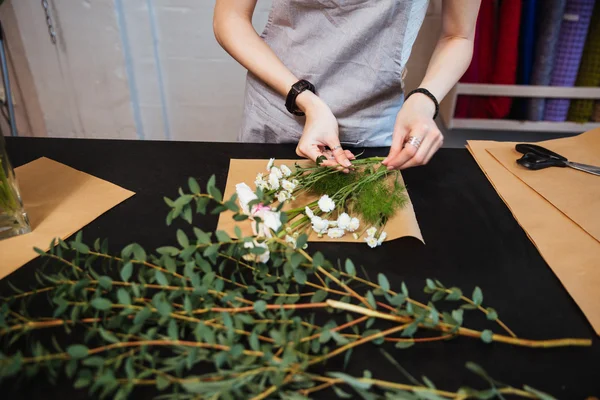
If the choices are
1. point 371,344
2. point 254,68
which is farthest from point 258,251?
point 254,68

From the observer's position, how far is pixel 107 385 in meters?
0.40

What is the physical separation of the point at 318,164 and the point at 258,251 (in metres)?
0.33

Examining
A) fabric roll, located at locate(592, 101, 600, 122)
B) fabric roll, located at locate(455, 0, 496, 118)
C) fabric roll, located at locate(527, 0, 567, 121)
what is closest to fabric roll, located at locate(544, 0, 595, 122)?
fabric roll, located at locate(527, 0, 567, 121)

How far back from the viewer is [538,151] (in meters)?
0.96

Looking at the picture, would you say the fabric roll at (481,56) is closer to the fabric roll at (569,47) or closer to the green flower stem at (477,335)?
the fabric roll at (569,47)

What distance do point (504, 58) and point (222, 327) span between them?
5.70 ft

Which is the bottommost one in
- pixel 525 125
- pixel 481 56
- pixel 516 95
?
pixel 525 125

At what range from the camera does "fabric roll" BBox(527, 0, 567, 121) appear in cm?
167

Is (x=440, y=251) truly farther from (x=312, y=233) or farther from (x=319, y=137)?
(x=319, y=137)

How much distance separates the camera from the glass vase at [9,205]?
0.68 m

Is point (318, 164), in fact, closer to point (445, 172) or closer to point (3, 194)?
point (445, 172)

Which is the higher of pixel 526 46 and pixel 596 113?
pixel 526 46

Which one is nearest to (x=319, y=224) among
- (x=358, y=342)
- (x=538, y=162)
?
(x=358, y=342)

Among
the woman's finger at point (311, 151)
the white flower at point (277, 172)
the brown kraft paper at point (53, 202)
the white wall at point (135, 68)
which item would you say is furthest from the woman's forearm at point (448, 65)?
the white wall at point (135, 68)
